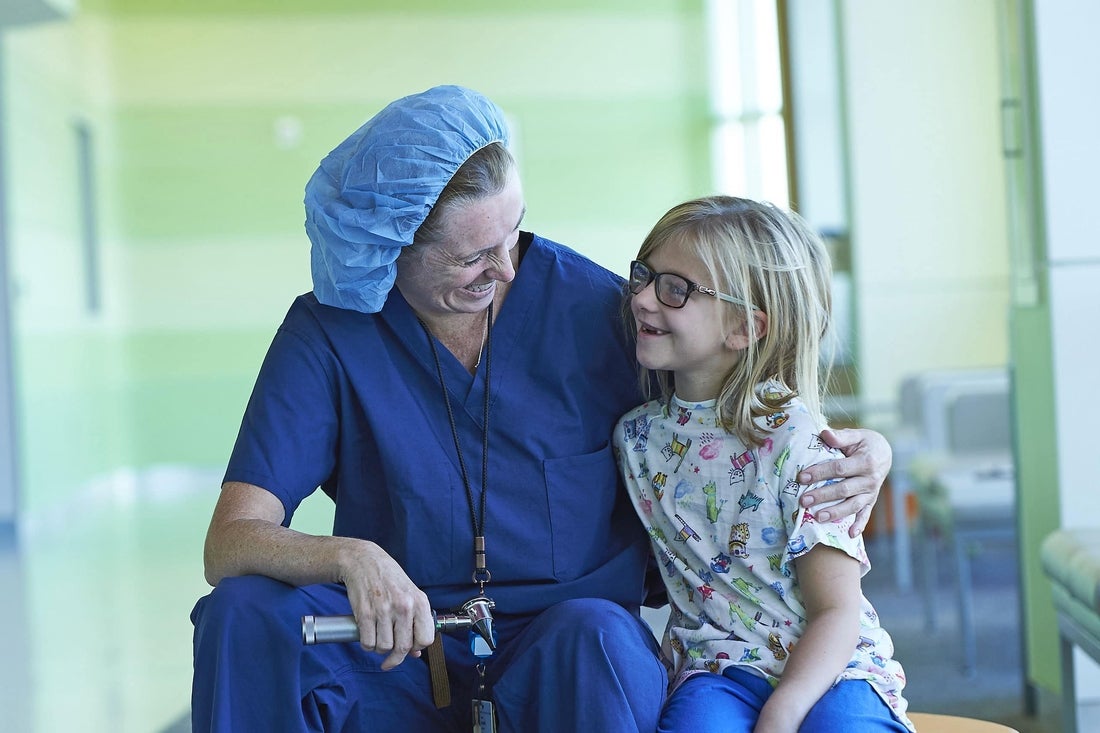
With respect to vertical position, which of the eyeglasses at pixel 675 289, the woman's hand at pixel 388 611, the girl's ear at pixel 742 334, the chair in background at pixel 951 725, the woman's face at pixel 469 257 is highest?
the woman's face at pixel 469 257

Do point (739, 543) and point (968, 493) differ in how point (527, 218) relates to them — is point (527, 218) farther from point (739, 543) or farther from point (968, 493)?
point (739, 543)

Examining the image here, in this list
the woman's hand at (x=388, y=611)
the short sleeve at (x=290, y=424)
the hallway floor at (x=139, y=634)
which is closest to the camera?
the woman's hand at (x=388, y=611)

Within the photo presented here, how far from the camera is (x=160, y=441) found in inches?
340

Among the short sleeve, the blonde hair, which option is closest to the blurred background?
the blonde hair

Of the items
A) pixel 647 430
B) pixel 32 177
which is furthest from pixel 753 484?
pixel 32 177

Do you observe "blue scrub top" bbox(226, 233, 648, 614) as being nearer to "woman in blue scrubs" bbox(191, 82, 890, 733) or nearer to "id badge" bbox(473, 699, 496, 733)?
"woman in blue scrubs" bbox(191, 82, 890, 733)

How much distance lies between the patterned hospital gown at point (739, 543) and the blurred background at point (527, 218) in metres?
1.33

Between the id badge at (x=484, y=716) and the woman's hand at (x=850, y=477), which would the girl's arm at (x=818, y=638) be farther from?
the id badge at (x=484, y=716)

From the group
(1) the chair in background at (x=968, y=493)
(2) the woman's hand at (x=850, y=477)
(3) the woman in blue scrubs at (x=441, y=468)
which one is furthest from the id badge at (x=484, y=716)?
(1) the chair in background at (x=968, y=493)

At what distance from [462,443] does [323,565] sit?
301mm

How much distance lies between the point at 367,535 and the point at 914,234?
4018 mm

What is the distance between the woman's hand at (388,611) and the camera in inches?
48.6

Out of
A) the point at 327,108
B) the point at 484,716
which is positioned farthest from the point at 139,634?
the point at 327,108

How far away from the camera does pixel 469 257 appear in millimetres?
1499
